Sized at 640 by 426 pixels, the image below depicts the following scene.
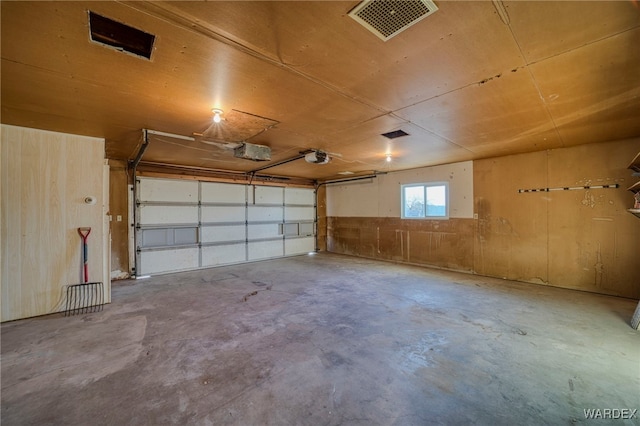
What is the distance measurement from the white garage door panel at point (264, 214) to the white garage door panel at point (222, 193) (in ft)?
1.45

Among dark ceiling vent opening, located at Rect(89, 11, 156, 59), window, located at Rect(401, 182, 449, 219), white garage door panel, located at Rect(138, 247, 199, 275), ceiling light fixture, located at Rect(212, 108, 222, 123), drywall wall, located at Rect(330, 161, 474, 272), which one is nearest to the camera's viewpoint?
dark ceiling vent opening, located at Rect(89, 11, 156, 59)

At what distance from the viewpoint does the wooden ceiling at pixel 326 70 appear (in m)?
1.44

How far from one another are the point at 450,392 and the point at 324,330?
52.8 inches

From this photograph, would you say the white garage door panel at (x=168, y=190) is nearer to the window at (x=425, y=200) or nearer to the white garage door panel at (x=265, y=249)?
the white garage door panel at (x=265, y=249)

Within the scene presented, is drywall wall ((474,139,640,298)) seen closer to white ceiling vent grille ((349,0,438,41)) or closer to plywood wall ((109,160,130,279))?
white ceiling vent grille ((349,0,438,41))

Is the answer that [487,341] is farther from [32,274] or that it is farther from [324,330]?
[32,274]

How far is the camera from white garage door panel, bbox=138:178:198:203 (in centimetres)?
553

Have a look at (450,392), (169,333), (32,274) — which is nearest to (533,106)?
(450,392)

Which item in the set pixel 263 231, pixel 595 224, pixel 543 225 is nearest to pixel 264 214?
pixel 263 231

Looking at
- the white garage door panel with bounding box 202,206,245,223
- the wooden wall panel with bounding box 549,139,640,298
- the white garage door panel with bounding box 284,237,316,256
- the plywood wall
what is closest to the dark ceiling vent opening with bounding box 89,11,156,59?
the plywood wall

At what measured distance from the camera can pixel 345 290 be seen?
171 inches

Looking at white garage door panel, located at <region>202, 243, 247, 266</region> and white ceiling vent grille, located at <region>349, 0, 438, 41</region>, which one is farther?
white garage door panel, located at <region>202, 243, 247, 266</region>

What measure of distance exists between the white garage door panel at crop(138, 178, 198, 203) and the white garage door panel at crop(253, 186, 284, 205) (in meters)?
1.70

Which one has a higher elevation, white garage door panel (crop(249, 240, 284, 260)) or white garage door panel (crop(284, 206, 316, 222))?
white garage door panel (crop(284, 206, 316, 222))
